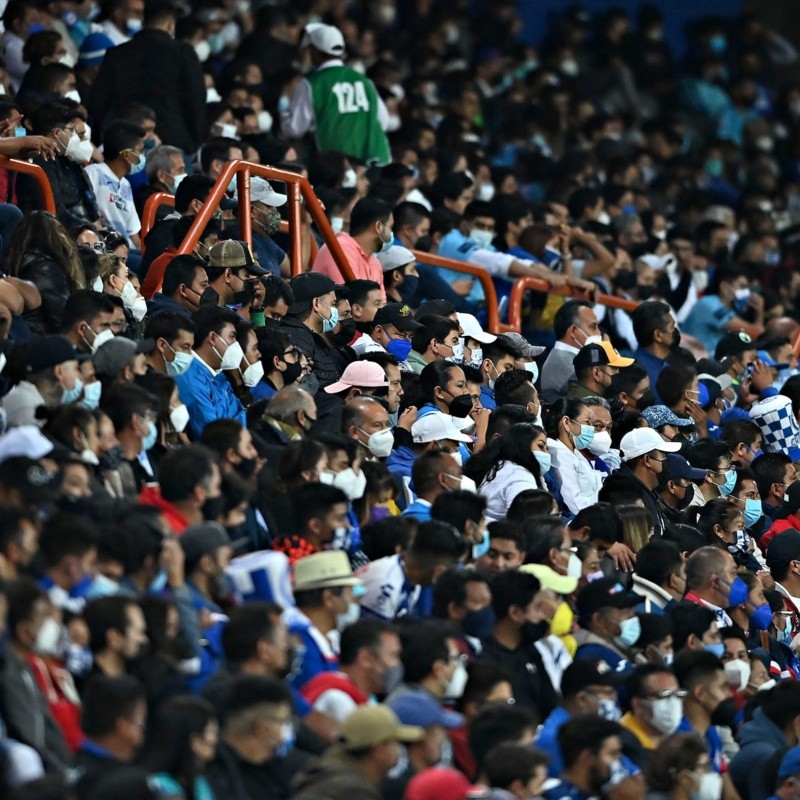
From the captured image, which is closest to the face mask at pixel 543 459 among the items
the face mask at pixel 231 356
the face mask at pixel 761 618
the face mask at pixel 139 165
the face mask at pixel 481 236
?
the face mask at pixel 761 618

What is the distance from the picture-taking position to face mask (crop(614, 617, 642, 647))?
854 cm

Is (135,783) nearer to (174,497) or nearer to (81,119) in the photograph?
(174,497)

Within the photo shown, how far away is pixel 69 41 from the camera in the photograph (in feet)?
45.3

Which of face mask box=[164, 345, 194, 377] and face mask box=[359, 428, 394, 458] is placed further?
face mask box=[359, 428, 394, 458]

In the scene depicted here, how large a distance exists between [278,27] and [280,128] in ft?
4.97

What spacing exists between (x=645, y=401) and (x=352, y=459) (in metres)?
3.34

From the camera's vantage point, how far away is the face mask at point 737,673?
8.85m

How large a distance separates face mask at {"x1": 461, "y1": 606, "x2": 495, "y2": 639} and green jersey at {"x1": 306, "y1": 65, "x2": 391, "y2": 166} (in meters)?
6.06

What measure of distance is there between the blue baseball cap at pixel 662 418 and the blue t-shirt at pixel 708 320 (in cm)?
336

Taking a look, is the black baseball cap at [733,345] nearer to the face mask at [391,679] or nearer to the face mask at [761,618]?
the face mask at [761,618]

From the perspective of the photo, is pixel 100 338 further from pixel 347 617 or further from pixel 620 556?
pixel 620 556

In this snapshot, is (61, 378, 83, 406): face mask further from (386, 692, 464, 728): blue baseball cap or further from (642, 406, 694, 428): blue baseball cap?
(642, 406, 694, 428): blue baseball cap

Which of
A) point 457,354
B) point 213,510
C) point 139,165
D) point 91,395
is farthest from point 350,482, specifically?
point 139,165

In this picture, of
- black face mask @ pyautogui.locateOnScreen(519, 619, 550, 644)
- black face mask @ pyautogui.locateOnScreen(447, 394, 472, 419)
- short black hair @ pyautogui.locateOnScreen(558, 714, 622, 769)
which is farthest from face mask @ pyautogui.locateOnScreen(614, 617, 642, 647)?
black face mask @ pyautogui.locateOnScreen(447, 394, 472, 419)
